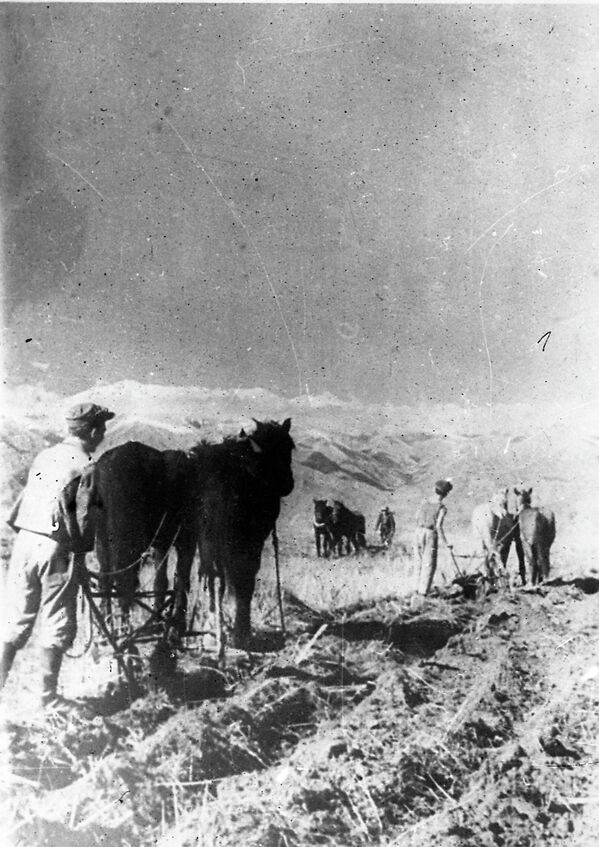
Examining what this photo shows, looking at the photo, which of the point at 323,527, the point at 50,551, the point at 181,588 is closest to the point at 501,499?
the point at 323,527

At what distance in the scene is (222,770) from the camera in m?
2.78

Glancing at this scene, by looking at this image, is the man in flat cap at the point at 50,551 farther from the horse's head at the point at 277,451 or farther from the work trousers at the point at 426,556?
the work trousers at the point at 426,556

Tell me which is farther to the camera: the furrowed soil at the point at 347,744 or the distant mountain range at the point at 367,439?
the distant mountain range at the point at 367,439

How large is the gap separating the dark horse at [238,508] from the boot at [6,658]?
2.40 feet

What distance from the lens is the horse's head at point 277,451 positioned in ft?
9.46

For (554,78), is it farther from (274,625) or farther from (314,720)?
(314,720)

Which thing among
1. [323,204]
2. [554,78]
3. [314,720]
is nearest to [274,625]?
[314,720]

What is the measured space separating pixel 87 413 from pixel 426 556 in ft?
5.32

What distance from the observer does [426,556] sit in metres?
2.88

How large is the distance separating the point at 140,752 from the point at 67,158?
2.61m

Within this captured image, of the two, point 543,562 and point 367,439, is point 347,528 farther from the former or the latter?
point 543,562

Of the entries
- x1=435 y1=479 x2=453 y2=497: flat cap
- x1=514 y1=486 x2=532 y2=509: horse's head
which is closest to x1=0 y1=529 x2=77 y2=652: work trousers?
x1=435 y1=479 x2=453 y2=497: flat cap

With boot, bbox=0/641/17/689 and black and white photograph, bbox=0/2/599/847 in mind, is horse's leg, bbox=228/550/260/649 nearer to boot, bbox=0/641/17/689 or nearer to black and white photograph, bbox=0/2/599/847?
black and white photograph, bbox=0/2/599/847

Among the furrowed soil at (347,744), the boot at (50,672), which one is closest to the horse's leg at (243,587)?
the furrowed soil at (347,744)
